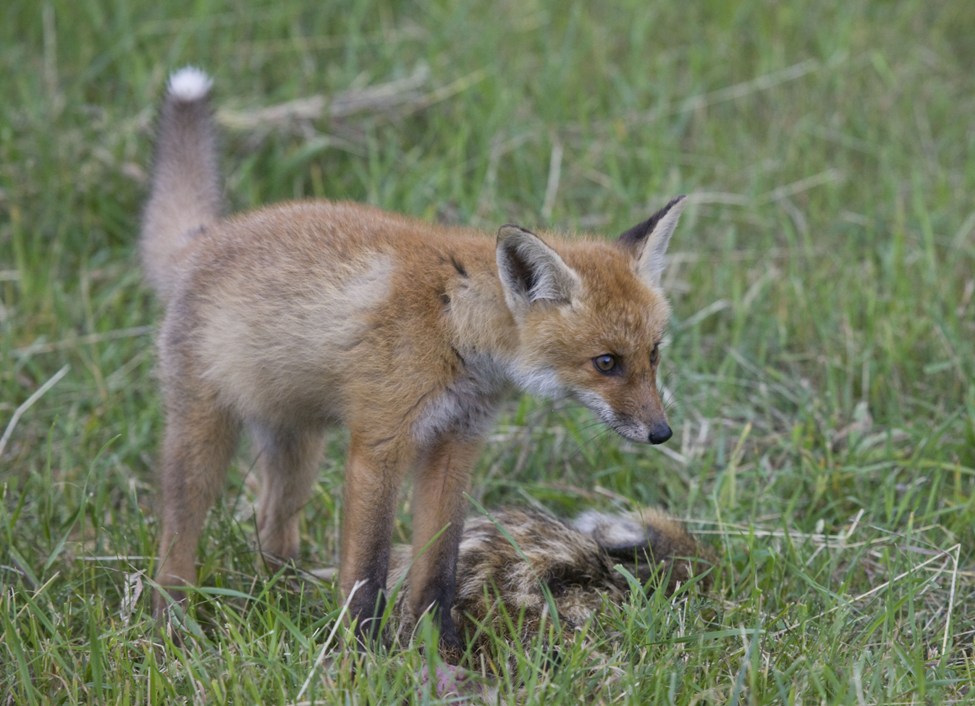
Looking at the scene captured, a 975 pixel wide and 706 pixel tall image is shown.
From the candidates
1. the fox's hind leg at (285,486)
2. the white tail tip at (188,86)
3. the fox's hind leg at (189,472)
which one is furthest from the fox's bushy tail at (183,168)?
the fox's hind leg at (285,486)

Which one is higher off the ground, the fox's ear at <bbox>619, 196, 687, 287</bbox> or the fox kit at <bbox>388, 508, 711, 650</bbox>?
the fox's ear at <bbox>619, 196, 687, 287</bbox>

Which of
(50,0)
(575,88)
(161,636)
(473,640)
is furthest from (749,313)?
(50,0)

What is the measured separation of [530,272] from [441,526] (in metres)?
1.02

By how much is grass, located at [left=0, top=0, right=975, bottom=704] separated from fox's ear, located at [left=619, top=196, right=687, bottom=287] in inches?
31.9

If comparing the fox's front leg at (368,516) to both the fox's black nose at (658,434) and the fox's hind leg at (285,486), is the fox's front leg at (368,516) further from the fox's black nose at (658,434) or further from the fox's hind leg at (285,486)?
the fox's black nose at (658,434)

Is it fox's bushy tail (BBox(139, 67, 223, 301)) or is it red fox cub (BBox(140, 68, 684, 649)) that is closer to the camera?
red fox cub (BBox(140, 68, 684, 649))

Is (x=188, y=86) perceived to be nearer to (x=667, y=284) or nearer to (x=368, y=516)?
A: (x=368, y=516)

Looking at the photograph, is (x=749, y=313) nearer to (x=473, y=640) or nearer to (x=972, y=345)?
(x=972, y=345)

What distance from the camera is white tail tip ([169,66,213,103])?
5.64m

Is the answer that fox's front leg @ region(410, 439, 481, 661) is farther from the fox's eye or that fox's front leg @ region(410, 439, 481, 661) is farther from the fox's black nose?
the fox's black nose

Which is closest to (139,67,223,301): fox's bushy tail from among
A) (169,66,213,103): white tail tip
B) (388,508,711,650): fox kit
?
(169,66,213,103): white tail tip

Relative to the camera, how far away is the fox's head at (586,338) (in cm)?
446

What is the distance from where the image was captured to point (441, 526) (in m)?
4.58

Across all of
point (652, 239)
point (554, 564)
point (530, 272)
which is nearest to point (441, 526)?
point (554, 564)
